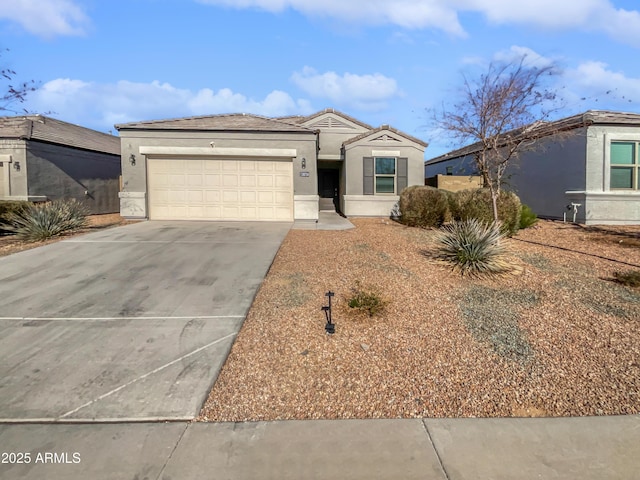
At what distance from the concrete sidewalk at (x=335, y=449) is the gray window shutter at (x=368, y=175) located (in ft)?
48.3

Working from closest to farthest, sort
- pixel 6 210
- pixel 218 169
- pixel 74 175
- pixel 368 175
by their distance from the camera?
pixel 6 210 → pixel 218 169 → pixel 368 175 → pixel 74 175

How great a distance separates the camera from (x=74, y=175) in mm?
18484

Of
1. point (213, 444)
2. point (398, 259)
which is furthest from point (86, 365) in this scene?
point (398, 259)

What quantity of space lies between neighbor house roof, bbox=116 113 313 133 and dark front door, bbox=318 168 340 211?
711 centimetres

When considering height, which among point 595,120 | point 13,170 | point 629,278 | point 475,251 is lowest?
point 629,278

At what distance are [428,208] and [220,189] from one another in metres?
7.42

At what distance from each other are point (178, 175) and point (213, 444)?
13578 mm

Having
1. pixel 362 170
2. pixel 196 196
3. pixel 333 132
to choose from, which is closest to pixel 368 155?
pixel 362 170

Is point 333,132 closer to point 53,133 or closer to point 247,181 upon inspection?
point 247,181

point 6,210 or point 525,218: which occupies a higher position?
point 6,210

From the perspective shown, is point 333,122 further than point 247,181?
Yes

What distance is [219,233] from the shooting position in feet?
40.1

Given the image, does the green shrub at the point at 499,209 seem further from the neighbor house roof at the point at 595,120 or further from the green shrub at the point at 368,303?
the green shrub at the point at 368,303

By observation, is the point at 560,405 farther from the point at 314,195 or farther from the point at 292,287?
the point at 314,195
